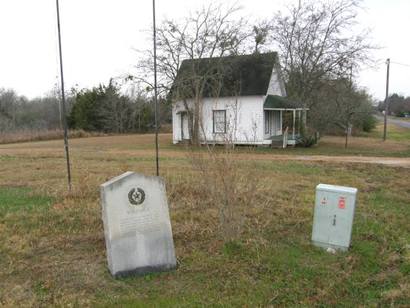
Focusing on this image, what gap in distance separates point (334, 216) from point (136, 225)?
8.32 ft

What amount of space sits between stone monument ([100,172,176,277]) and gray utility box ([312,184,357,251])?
6.57 ft

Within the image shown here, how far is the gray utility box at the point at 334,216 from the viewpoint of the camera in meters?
4.74

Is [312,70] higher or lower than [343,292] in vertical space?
higher

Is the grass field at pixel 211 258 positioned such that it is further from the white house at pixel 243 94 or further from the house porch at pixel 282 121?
the house porch at pixel 282 121

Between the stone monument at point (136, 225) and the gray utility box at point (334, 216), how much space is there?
2001 millimetres

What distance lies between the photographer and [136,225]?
13.6 feet

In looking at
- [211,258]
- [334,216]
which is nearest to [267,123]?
[334,216]

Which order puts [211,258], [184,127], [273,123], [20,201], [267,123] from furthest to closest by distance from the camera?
[273,123], [184,127], [267,123], [20,201], [211,258]

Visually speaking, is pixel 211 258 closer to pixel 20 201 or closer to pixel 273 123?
pixel 20 201

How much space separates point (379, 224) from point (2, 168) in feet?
37.4

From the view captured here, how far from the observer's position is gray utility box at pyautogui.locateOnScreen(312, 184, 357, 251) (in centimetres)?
474

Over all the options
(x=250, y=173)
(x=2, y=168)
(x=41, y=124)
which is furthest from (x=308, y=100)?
(x=41, y=124)

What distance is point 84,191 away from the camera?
773 cm

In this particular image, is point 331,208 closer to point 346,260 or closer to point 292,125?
point 346,260
